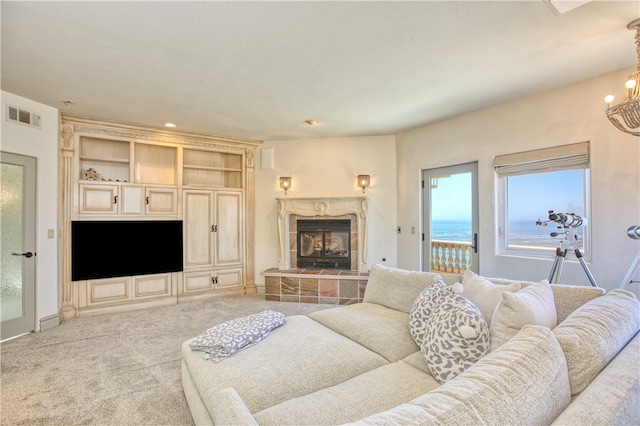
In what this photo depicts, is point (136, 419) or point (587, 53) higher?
point (587, 53)

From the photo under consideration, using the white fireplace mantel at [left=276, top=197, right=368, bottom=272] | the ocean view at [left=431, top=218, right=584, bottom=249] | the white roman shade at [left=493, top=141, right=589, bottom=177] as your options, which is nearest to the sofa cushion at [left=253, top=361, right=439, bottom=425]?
the ocean view at [left=431, top=218, right=584, bottom=249]

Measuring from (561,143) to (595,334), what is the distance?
9.07ft

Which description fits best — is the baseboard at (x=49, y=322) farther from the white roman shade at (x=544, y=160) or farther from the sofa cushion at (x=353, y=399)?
the white roman shade at (x=544, y=160)

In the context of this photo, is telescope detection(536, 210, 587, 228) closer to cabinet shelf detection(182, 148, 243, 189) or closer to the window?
the window

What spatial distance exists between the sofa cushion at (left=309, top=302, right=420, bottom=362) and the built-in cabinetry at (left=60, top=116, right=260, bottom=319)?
292cm

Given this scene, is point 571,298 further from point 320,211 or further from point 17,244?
point 17,244

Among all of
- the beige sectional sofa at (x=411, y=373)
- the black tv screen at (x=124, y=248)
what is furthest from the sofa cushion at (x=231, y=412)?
the black tv screen at (x=124, y=248)

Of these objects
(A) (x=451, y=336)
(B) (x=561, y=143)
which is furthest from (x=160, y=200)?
(B) (x=561, y=143)

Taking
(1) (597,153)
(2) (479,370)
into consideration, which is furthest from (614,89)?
Result: (2) (479,370)

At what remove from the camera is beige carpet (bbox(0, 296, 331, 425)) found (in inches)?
76.8

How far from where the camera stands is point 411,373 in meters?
1.54

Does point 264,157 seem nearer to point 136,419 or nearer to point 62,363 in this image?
point 62,363

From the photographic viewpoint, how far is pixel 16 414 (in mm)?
1949

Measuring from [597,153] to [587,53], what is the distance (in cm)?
97
